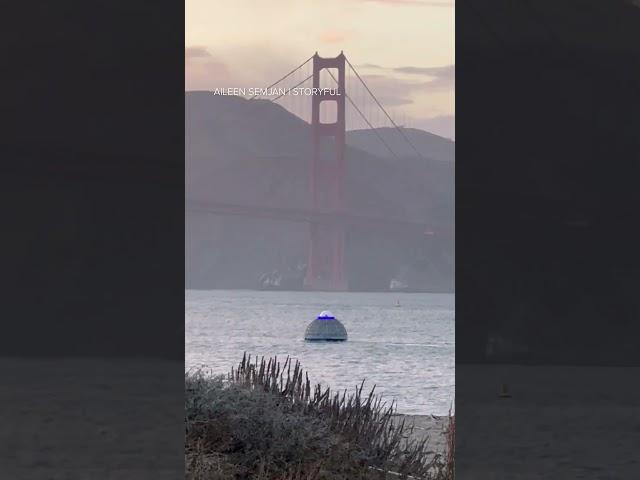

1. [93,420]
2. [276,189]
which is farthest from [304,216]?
[93,420]

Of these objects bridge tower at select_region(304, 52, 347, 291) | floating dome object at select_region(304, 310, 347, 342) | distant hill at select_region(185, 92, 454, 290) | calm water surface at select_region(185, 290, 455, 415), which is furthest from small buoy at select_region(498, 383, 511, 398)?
distant hill at select_region(185, 92, 454, 290)

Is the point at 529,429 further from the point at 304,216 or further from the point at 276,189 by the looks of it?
the point at 276,189

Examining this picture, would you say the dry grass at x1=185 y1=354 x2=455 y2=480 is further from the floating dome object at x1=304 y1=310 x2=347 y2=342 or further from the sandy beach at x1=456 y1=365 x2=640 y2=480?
the floating dome object at x1=304 y1=310 x2=347 y2=342

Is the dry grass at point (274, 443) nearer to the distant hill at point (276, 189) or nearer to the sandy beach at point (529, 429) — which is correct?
the sandy beach at point (529, 429)

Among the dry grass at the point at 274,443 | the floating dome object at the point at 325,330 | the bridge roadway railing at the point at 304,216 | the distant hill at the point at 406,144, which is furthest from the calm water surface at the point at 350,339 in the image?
the dry grass at the point at 274,443

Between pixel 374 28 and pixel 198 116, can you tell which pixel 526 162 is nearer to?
pixel 374 28

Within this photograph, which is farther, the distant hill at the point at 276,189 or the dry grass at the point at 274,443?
the distant hill at the point at 276,189

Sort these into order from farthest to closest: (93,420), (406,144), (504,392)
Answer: (406,144), (93,420), (504,392)
